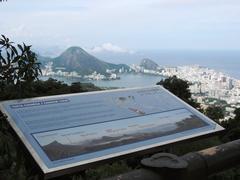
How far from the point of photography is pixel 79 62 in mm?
9750

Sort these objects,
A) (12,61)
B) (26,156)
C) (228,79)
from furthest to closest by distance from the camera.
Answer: (228,79) < (26,156) < (12,61)

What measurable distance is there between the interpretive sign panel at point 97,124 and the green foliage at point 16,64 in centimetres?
53

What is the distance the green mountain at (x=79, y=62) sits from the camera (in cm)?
886

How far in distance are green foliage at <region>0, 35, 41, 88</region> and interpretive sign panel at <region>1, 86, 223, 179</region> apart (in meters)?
0.53

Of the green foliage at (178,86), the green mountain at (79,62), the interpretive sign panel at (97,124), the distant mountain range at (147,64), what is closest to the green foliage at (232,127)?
the green foliage at (178,86)

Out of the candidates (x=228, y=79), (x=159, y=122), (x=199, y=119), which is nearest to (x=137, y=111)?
(x=159, y=122)

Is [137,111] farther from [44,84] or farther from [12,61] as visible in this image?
[44,84]

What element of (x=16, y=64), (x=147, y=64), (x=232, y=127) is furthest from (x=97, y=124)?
(x=147, y=64)

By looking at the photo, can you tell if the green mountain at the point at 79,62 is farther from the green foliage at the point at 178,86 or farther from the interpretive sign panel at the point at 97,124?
the interpretive sign panel at the point at 97,124

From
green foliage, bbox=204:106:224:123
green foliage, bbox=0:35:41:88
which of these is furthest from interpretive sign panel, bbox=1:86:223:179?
green foliage, bbox=204:106:224:123

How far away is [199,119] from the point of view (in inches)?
163

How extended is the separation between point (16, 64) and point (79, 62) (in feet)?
23.7

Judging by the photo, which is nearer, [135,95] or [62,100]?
[62,100]

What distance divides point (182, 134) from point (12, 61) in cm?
186
